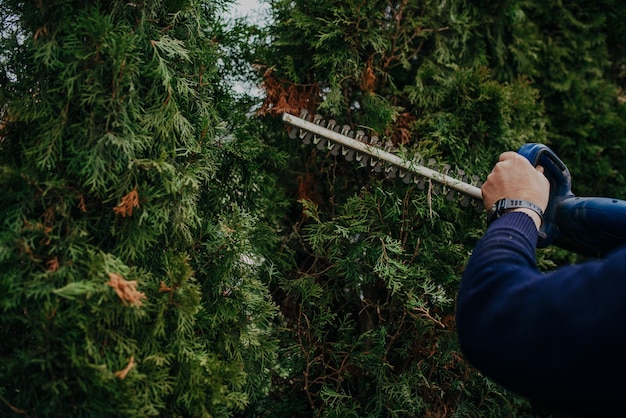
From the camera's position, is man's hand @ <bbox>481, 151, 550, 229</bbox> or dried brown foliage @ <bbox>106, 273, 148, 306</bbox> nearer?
dried brown foliage @ <bbox>106, 273, 148, 306</bbox>

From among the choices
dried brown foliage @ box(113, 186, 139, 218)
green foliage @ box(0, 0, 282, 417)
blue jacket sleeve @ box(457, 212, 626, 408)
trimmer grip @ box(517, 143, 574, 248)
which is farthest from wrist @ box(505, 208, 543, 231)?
dried brown foliage @ box(113, 186, 139, 218)

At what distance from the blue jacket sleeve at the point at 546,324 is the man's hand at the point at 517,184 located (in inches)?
11.1

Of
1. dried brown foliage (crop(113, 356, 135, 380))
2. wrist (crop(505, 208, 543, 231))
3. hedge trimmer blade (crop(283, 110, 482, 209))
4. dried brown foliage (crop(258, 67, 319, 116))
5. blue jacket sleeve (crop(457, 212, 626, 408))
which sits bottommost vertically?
dried brown foliage (crop(113, 356, 135, 380))

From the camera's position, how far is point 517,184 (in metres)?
1.74

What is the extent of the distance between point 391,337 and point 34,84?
4.96ft

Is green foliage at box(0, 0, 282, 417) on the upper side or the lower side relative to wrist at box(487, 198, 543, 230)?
lower

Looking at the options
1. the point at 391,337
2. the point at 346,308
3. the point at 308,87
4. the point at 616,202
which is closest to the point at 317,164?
the point at 308,87

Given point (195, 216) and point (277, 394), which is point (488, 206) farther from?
point (277, 394)

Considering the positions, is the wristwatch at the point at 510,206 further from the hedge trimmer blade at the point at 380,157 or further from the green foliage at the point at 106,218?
the green foliage at the point at 106,218

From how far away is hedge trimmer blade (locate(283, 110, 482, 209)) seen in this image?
2209 mm

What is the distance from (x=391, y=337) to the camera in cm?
233

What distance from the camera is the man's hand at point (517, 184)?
5.60ft

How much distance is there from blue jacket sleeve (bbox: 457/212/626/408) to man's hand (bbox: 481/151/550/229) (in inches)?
11.1

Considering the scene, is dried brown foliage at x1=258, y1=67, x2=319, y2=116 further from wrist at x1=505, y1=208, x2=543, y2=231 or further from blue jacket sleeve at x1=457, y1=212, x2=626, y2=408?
blue jacket sleeve at x1=457, y1=212, x2=626, y2=408
